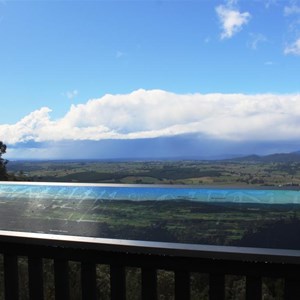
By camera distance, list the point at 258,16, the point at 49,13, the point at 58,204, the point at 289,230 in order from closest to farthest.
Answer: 1. the point at 289,230
2. the point at 58,204
3. the point at 49,13
4. the point at 258,16

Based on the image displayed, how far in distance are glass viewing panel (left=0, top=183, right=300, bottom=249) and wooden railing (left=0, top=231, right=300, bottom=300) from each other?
0.07 m

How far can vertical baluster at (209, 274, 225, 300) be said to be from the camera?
147 centimetres

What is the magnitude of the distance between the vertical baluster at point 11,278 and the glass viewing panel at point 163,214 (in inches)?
5.8

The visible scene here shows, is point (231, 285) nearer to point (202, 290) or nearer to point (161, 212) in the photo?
point (202, 290)

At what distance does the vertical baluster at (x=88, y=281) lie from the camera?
5.46 ft

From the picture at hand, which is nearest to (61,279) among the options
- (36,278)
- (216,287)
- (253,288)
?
(36,278)

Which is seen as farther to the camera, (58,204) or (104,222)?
(58,204)

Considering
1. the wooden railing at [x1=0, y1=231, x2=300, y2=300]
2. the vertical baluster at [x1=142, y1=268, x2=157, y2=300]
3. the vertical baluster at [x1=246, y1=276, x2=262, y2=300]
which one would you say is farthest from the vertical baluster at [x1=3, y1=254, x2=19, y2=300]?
the vertical baluster at [x1=246, y1=276, x2=262, y2=300]

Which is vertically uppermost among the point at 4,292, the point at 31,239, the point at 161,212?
the point at 161,212

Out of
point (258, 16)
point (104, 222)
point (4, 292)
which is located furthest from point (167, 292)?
point (258, 16)

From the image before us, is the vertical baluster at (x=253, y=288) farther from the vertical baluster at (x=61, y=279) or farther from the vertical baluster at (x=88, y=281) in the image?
the vertical baluster at (x=61, y=279)

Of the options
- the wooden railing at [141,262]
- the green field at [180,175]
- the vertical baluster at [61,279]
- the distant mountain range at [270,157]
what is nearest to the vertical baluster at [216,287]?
the wooden railing at [141,262]

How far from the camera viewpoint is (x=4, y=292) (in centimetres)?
189

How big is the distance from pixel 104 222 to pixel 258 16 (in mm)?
7203
